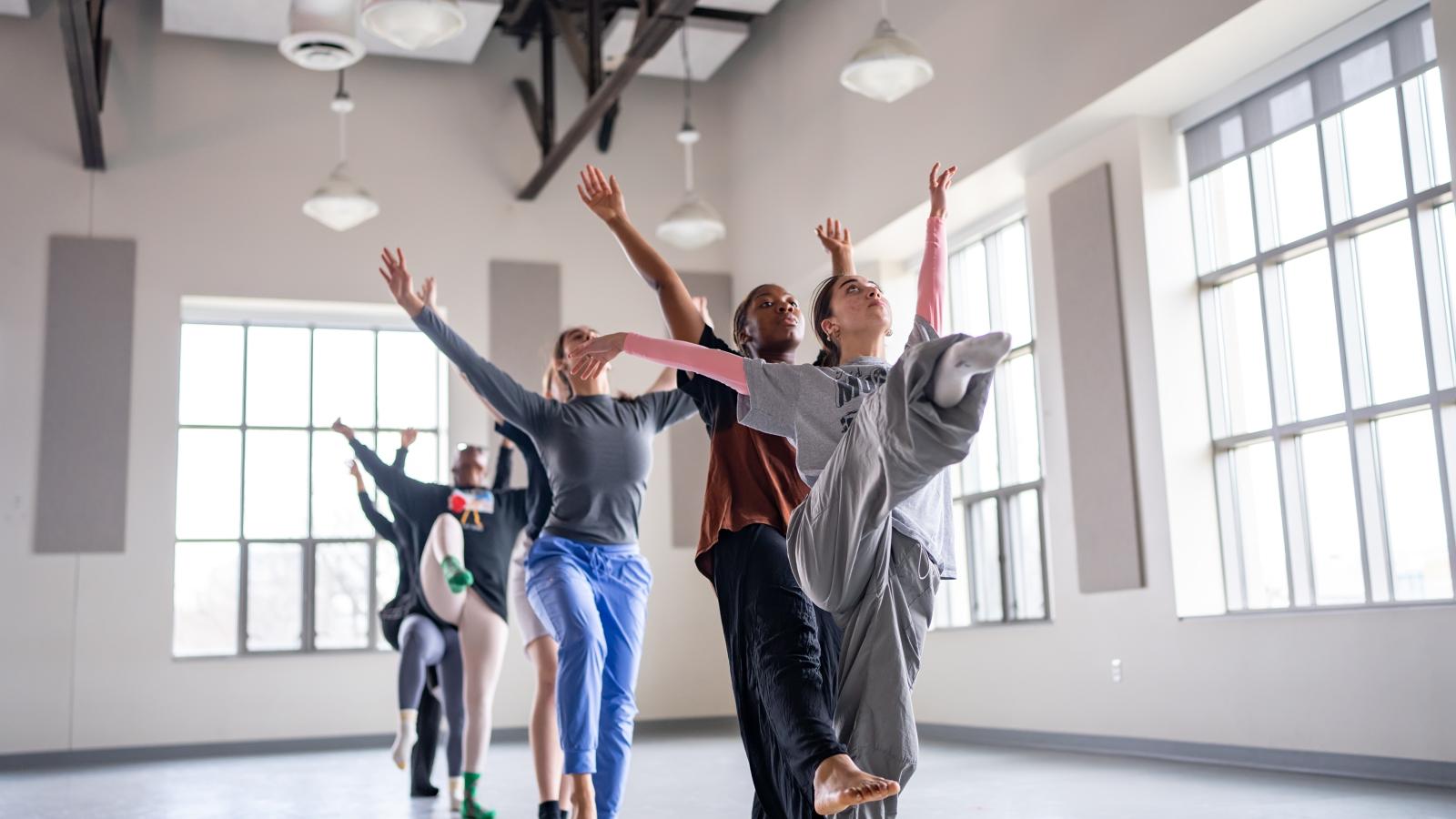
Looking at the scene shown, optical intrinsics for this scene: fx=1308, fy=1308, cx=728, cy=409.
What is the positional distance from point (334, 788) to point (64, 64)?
5896 millimetres

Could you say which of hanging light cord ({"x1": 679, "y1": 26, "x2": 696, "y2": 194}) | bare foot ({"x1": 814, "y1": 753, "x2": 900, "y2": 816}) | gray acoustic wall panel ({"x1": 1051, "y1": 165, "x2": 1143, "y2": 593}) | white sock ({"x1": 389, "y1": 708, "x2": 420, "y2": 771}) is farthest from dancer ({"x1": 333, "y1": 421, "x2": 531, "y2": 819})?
hanging light cord ({"x1": 679, "y1": 26, "x2": 696, "y2": 194})

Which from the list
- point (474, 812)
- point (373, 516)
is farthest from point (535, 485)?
point (373, 516)

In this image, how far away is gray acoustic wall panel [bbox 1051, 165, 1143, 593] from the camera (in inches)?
249

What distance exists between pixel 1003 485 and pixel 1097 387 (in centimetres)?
140

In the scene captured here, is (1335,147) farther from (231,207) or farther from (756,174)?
(231,207)

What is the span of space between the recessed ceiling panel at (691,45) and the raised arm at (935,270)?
6461 mm

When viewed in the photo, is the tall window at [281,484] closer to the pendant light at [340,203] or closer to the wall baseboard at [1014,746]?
the wall baseboard at [1014,746]

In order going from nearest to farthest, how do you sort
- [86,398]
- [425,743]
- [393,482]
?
[393,482], [425,743], [86,398]

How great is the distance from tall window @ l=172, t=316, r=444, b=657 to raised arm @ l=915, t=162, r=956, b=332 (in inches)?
278

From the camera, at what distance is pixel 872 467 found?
2.20m

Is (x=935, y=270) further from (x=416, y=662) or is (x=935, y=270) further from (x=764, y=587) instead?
(x=416, y=662)

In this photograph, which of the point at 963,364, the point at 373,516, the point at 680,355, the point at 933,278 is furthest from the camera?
the point at 373,516

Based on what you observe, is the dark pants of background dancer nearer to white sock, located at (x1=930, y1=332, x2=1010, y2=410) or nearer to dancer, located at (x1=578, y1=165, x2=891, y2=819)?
dancer, located at (x1=578, y1=165, x2=891, y2=819)

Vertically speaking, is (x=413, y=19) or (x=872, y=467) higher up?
(x=413, y=19)
